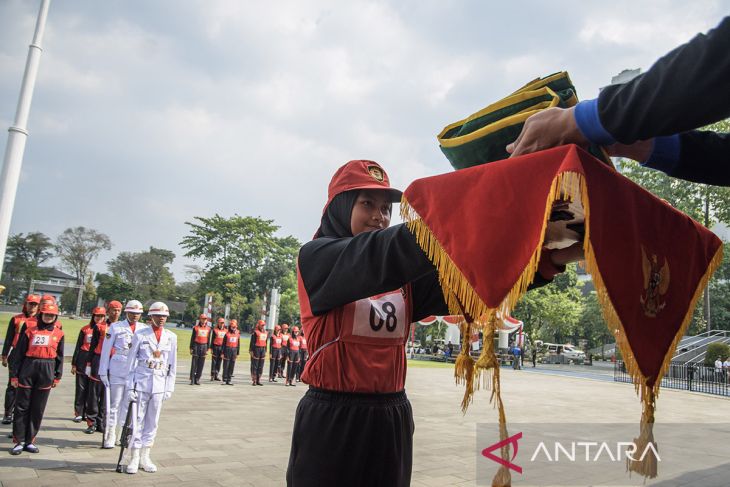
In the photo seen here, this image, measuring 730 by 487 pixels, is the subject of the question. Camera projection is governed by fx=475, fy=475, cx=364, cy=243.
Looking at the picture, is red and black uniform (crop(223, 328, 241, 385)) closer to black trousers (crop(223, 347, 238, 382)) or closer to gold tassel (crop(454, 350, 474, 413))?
black trousers (crop(223, 347, 238, 382))

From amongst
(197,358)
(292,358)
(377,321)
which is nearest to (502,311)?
(377,321)

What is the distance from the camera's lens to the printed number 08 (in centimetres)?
218

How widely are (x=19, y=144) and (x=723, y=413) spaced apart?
1865 cm

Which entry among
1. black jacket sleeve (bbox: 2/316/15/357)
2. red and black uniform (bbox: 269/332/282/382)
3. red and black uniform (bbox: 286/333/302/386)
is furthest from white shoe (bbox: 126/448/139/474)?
red and black uniform (bbox: 269/332/282/382)

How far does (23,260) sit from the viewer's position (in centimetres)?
7769

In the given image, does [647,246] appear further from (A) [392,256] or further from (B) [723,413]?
(B) [723,413]

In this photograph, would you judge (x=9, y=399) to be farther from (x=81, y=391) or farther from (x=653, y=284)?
(x=653, y=284)

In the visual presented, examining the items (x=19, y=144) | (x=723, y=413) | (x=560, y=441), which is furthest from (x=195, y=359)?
(x=723, y=413)

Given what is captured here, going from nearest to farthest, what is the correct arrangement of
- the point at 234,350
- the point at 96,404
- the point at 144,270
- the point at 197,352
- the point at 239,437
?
the point at 239,437
the point at 96,404
the point at 197,352
the point at 234,350
the point at 144,270

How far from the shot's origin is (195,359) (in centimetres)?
1455

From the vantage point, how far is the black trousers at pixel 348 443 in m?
2.01

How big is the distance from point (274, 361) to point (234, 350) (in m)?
2.07

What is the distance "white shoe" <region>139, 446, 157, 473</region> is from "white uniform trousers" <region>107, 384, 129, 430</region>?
1060mm

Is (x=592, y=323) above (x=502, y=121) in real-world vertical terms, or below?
above
